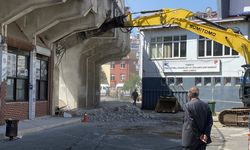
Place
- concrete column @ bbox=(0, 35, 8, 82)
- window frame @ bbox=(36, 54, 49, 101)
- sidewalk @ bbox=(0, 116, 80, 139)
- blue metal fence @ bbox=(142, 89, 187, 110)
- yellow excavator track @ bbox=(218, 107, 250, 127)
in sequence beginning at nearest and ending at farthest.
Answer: sidewalk @ bbox=(0, 116, 80, 139) < concrete column @ bbox=(0, 35, 8, 82) < window frame @ bbox=(36, 54, 49, 101) < yellow excavator track @ bbox=(218, 107, 250, 127) < blue metal fence @ bbox=(142, 89, 187, 110)

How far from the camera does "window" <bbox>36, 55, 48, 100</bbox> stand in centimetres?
2561

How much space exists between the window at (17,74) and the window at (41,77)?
1795 mm

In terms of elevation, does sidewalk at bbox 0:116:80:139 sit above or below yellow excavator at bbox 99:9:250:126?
below

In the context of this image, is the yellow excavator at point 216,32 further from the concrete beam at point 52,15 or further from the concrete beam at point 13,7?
the concrete beam at point 13,7

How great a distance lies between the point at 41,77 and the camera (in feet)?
86.2

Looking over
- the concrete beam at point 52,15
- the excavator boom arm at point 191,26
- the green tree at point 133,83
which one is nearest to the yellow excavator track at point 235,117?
the excavator boom arm at point 191,26

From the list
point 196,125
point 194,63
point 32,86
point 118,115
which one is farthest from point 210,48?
point 196,125

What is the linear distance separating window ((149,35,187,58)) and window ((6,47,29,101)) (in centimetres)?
2231

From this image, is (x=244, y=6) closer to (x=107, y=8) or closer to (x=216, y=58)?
(x=216, y=58)

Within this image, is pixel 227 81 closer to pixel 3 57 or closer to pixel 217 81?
pixel 217 81

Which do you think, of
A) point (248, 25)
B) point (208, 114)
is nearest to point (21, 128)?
point (208, 114)

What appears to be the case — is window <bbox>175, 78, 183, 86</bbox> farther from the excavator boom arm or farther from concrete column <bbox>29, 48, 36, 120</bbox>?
concrete column <bbox>29, 48, 36, 120</bbox>

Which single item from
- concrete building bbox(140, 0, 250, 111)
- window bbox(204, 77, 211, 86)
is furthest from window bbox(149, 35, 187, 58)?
window bbox(204, 77, 211, 86)

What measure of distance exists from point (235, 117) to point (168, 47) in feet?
60.9
